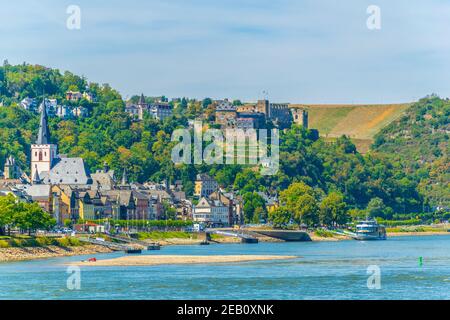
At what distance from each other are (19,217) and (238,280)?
131 ft

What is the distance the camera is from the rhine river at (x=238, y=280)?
7162cm

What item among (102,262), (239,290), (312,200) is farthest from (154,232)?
(239,290)

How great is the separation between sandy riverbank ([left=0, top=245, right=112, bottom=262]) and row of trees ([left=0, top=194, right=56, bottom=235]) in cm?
405

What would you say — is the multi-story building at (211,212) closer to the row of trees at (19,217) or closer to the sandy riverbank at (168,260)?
the row of trees at (19,217)

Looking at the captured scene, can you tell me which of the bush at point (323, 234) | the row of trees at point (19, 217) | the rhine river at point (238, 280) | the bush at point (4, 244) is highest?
the row of trees at point (19, 217)

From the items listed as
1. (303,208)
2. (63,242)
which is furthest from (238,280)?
(303,208)

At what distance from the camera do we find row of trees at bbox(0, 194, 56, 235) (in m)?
114

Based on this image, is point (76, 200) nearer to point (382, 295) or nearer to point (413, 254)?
point (413, 254)

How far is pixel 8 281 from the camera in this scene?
7969 centimetres

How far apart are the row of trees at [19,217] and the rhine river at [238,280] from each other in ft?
32.4

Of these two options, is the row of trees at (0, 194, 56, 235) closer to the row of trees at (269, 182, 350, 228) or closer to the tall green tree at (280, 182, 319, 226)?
the row of trees at (269, 182, 350, 228)

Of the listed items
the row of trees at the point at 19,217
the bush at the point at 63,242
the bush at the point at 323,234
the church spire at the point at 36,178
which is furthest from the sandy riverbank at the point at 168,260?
the church spire at the point at 36,178

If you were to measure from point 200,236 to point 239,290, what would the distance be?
88.4 metres

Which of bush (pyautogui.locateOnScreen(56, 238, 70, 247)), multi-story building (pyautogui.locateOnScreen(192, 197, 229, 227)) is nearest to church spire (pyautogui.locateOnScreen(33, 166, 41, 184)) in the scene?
multi-story building (pyautogui.locateOnScreen(192, 197, 229, 227))
